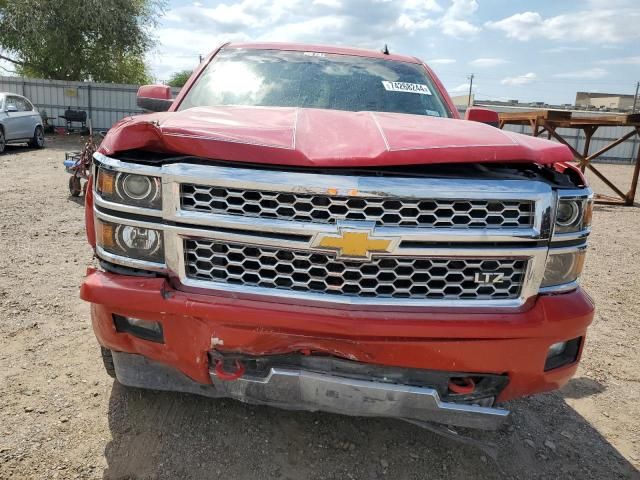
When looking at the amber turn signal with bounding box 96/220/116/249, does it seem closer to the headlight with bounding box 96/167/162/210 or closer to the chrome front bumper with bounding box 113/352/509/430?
the headlight with bounding box 96/167/162/210

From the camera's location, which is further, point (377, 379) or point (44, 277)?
point (44, 277)

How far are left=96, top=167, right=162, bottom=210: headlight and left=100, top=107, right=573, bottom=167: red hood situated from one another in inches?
3.9

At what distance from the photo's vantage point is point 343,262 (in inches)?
73.4

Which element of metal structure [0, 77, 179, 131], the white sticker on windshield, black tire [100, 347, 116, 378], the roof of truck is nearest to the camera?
black tire [100, 347, 116, 378]

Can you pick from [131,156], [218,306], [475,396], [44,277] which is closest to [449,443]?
[475,396]

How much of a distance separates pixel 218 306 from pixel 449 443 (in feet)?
4.80

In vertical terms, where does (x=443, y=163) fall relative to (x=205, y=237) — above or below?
above

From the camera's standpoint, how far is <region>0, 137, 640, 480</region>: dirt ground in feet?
7.41

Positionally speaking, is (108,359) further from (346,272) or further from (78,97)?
(78,97)

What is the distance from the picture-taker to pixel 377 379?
197cm

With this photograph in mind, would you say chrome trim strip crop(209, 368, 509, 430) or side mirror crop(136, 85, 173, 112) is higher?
side mirror crop(136, 85, 173, 112)

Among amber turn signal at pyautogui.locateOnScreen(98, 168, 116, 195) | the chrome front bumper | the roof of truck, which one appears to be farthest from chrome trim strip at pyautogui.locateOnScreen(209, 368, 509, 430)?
the roof of truck

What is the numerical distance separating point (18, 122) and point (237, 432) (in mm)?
14051

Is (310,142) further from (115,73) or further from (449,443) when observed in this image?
(115,73)
